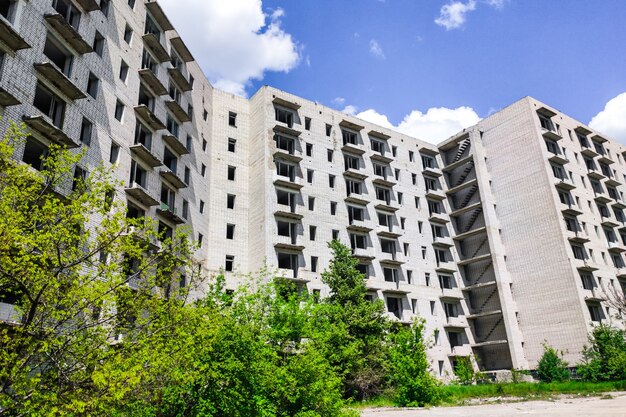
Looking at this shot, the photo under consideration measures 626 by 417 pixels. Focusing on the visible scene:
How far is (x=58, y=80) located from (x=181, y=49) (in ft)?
55.5

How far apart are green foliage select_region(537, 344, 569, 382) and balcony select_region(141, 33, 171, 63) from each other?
42.4 metres

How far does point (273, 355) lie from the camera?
1535cm

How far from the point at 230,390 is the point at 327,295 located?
86.0 feet

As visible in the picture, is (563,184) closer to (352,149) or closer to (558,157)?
(558,157)

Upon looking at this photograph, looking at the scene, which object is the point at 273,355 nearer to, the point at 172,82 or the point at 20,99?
the point at 20,99

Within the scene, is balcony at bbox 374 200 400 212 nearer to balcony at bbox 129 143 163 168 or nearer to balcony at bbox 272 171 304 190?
balcony at bbox 272 171 304 190

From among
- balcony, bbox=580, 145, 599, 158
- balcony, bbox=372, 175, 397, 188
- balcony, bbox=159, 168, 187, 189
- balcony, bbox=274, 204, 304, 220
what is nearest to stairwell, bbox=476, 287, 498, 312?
balcony, bbox=372, 175, 397, 188

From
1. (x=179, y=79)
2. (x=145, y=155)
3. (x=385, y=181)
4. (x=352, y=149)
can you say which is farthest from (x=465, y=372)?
(x=179, y=79)

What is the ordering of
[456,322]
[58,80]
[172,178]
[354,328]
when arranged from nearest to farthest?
[58,80] → [172,178] → [354,328] → [456,322]

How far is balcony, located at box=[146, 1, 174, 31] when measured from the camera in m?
34.5

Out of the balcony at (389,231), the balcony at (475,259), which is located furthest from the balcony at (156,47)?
the balcony at (475,259)

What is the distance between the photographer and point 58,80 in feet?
75.9

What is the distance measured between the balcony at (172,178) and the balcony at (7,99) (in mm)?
12784

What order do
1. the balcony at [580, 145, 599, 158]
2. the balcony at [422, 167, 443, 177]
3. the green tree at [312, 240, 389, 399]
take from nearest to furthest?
1. the green tree at [312, 240, 389, 399]
2. the balcony at [422, 167, 443, 177]
3. the balcony at [580, 145, 599, 158]
